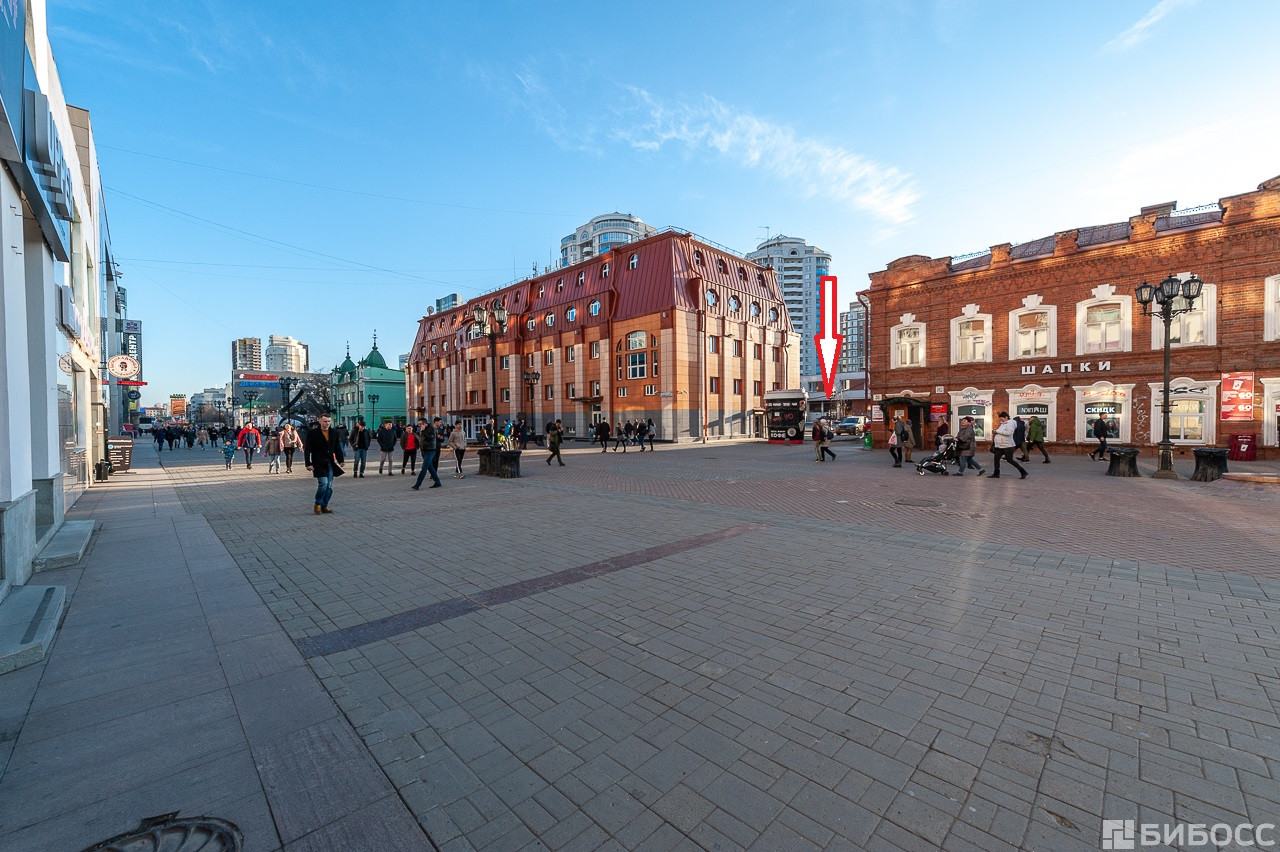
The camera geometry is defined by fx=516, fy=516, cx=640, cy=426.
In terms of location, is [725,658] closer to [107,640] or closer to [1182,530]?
[107,640]

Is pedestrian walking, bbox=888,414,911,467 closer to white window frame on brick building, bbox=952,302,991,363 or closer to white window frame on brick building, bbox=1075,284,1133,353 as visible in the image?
white window frame on brick building, bbox=952,302,991,363

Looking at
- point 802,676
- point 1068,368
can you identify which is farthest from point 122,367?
point 1068,368

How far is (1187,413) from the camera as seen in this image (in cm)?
1948

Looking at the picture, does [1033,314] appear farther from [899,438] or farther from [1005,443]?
[1005,443]

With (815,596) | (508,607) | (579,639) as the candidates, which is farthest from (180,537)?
(815,596)

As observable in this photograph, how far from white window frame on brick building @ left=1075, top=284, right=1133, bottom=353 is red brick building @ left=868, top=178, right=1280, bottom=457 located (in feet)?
0.15

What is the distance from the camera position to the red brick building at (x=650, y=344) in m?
37.4

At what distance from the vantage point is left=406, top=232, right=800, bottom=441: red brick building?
1474 inches

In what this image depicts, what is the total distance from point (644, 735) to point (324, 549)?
6135mm

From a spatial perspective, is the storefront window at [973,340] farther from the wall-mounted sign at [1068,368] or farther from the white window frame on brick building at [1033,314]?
the wall-mounted sign at [1068,368]

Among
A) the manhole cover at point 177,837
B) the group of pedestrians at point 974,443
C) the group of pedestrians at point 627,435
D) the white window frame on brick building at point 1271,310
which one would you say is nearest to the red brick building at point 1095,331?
the white window frame on brick building at point 1271,310

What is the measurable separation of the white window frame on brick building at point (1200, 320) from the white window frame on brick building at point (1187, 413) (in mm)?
1393

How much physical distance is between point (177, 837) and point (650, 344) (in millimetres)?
36828

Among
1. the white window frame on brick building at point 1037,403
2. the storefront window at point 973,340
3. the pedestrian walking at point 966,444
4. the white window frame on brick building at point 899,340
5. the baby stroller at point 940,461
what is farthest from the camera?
the white window frame on brick building at point 899,340
